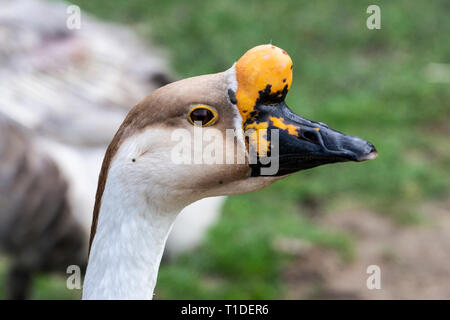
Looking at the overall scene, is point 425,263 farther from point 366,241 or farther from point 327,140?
point 327,140

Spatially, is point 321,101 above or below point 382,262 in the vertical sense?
above

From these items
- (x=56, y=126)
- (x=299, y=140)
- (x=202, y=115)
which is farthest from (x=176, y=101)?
(x=56, y=126)

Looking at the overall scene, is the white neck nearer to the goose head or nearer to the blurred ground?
the goose head

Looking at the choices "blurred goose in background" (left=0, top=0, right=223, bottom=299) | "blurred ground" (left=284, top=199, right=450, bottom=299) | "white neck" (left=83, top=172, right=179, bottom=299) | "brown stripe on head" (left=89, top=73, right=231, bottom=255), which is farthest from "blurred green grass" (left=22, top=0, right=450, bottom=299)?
"brown stripe on head" (left=89, top=73, right=231, bottom=255)

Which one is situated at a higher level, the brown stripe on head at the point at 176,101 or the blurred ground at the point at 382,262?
the blurred ground at the point at 382,262

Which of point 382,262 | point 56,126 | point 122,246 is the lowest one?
point 122,246

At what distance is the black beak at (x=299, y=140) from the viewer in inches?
65.1

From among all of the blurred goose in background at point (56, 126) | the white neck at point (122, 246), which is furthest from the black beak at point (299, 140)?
the blurred goose in background at point (56, 126)

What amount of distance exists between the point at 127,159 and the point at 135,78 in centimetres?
305

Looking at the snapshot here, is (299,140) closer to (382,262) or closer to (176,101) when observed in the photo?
(176,101)

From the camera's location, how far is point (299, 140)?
1662mm

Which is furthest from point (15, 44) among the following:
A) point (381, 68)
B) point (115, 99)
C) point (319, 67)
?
point (381, 68)

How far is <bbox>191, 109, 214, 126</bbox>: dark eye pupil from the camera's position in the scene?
5.41 feet

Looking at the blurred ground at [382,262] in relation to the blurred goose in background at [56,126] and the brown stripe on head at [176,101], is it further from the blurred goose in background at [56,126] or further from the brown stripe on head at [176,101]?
the brown stripe on head at [176,101]
